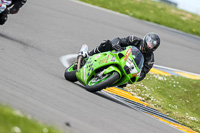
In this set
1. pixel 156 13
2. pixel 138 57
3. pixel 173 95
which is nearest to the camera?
pixel 138 57

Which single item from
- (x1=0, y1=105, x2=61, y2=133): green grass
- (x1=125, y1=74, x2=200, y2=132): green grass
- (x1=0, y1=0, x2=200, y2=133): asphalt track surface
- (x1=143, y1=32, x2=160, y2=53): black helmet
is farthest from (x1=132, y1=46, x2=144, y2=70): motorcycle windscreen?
(x1=0, y1=105, x2=61, y2=133): green grass

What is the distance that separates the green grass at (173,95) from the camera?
8.86 meters

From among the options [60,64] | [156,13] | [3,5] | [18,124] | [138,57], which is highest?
[18,124]

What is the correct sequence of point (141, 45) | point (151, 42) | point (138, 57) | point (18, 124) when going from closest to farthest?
point (18, 124)
point (138, 57)
point (151, 42)
point (141, 45)

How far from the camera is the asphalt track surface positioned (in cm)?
544

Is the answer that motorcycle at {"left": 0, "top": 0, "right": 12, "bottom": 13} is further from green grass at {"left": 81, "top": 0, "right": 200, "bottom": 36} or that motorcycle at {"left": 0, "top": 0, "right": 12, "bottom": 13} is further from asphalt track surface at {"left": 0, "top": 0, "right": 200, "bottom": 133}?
green grass at {"left": 81, "top": 0, "right": 200, "bottom": 36}

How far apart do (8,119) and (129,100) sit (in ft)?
15.6

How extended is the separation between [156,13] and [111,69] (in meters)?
12.6

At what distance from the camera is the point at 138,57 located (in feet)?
25.6

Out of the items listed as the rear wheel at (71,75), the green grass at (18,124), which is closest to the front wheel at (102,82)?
the rear wheel at (71,75)

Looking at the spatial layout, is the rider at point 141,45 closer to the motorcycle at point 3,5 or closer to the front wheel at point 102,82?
the front wheel at point 102,82

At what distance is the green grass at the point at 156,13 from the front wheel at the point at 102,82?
10.6 m

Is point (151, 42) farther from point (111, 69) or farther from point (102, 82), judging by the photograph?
point (102, 82)

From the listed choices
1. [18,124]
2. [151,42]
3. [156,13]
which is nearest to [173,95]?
[151,42]
